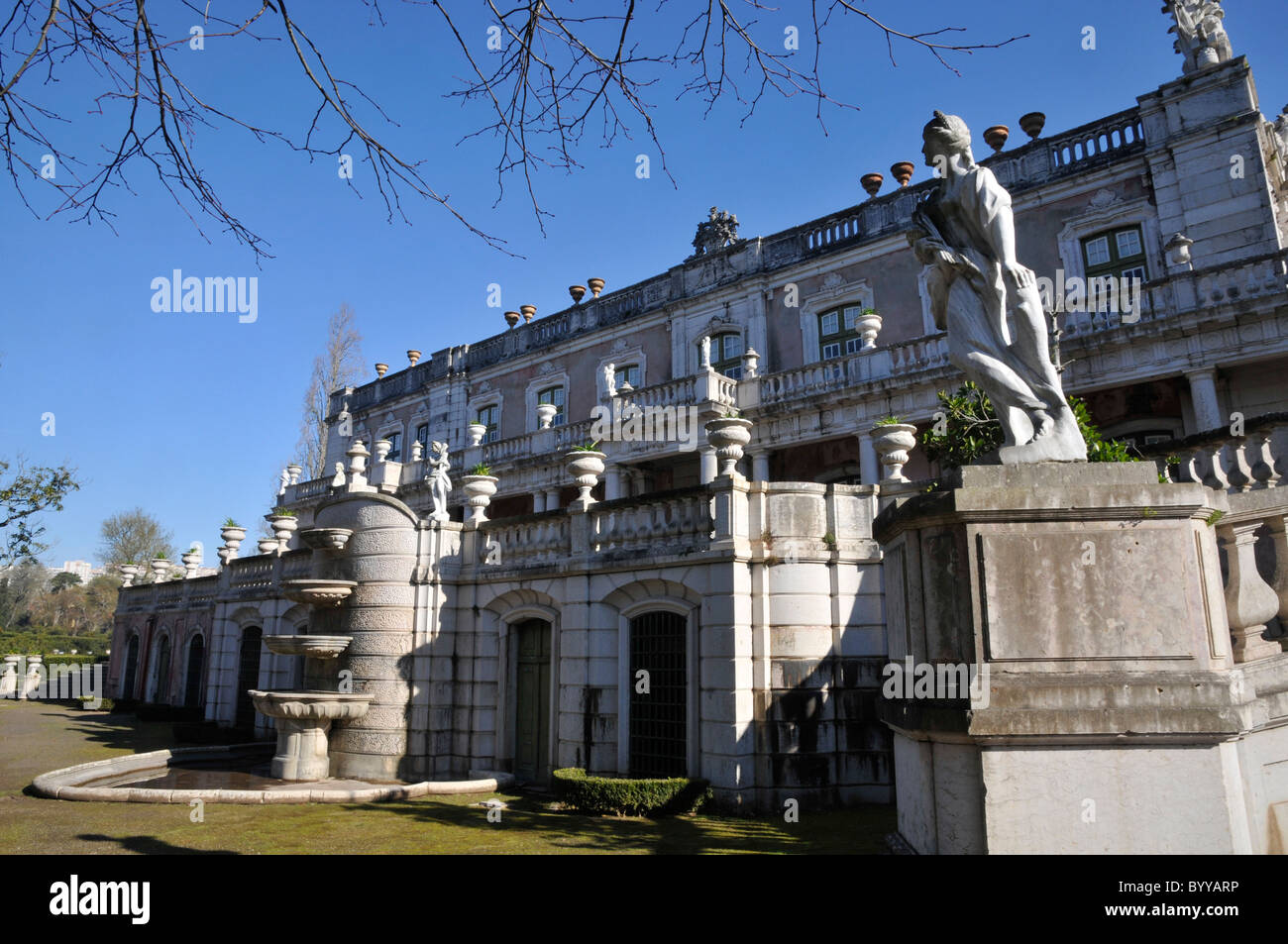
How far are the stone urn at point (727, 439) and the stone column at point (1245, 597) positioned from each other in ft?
21.8

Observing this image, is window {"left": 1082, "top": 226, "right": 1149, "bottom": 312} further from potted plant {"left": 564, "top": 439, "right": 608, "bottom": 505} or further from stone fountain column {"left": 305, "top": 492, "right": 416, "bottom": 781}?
stone fountain column {"left": 305, "top": 492, "right": 416, "bottom": 781}

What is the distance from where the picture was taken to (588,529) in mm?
13938

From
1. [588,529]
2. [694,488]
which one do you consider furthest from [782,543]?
[588,529]

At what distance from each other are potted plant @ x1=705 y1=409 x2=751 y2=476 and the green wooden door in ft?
15.8

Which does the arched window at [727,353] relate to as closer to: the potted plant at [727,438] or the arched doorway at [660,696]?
the potted plant at [727,438]

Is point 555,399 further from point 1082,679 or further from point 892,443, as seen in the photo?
point 1082,679

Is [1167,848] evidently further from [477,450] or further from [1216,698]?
[477,450]

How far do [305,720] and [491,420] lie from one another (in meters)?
20.2

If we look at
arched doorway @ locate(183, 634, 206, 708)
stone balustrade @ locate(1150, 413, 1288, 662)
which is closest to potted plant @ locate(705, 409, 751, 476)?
stone balustrade @ locate(1150, 413, 1288, 662)

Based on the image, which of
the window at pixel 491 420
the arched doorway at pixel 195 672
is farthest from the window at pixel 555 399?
the arched doorway at pixel 195 672

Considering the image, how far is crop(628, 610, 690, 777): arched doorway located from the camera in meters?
12.3

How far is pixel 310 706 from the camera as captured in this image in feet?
47.5

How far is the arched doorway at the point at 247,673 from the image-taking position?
2209cm
